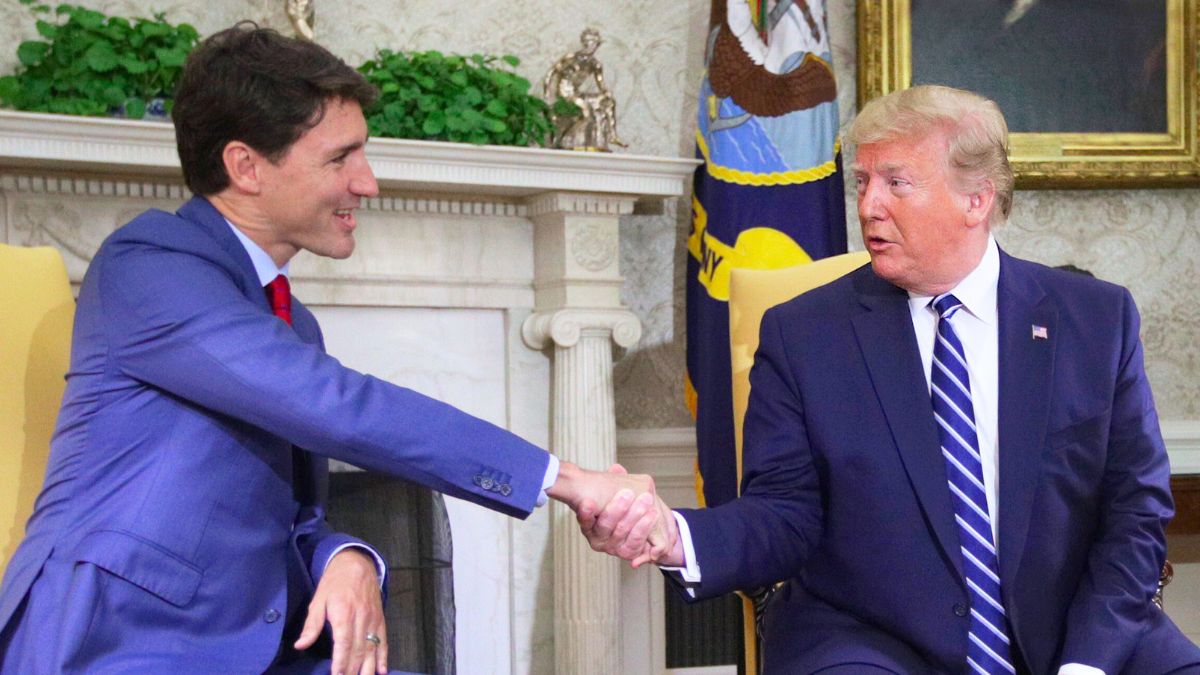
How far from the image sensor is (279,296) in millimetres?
2262

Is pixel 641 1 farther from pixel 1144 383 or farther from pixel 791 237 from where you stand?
pixel 1144 383

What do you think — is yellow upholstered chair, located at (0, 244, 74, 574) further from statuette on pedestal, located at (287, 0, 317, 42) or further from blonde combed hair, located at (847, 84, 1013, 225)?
blonde combed hair, located at (847, 84, 1013, 225)

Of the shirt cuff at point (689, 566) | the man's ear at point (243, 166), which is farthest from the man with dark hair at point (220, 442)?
the shirt cuff at point (689, 566)

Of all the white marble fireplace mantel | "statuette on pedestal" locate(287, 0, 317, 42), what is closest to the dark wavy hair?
the white marble fireplace mantel

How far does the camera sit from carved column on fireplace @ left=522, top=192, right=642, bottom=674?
12.7 feet

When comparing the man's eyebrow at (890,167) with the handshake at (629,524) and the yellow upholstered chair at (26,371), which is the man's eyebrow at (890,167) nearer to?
the handshake at (629,524)

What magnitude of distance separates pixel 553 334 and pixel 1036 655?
1.97m

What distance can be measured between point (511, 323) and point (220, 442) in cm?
201

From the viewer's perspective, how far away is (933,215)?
7.75 feet

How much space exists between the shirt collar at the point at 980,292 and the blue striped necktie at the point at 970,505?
8cm

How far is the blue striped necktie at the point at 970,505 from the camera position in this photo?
2.19m

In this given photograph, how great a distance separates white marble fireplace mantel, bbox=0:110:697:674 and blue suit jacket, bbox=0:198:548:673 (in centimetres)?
167

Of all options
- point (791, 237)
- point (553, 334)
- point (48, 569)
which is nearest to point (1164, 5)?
point (791, 237)

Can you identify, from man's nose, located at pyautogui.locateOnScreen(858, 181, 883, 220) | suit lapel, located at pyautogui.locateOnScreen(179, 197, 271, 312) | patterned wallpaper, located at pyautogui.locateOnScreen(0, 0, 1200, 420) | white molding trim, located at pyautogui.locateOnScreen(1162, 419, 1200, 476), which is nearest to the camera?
suit lapel, located at pyautogui.locateOnScreen(179, 197, 271, 312)
